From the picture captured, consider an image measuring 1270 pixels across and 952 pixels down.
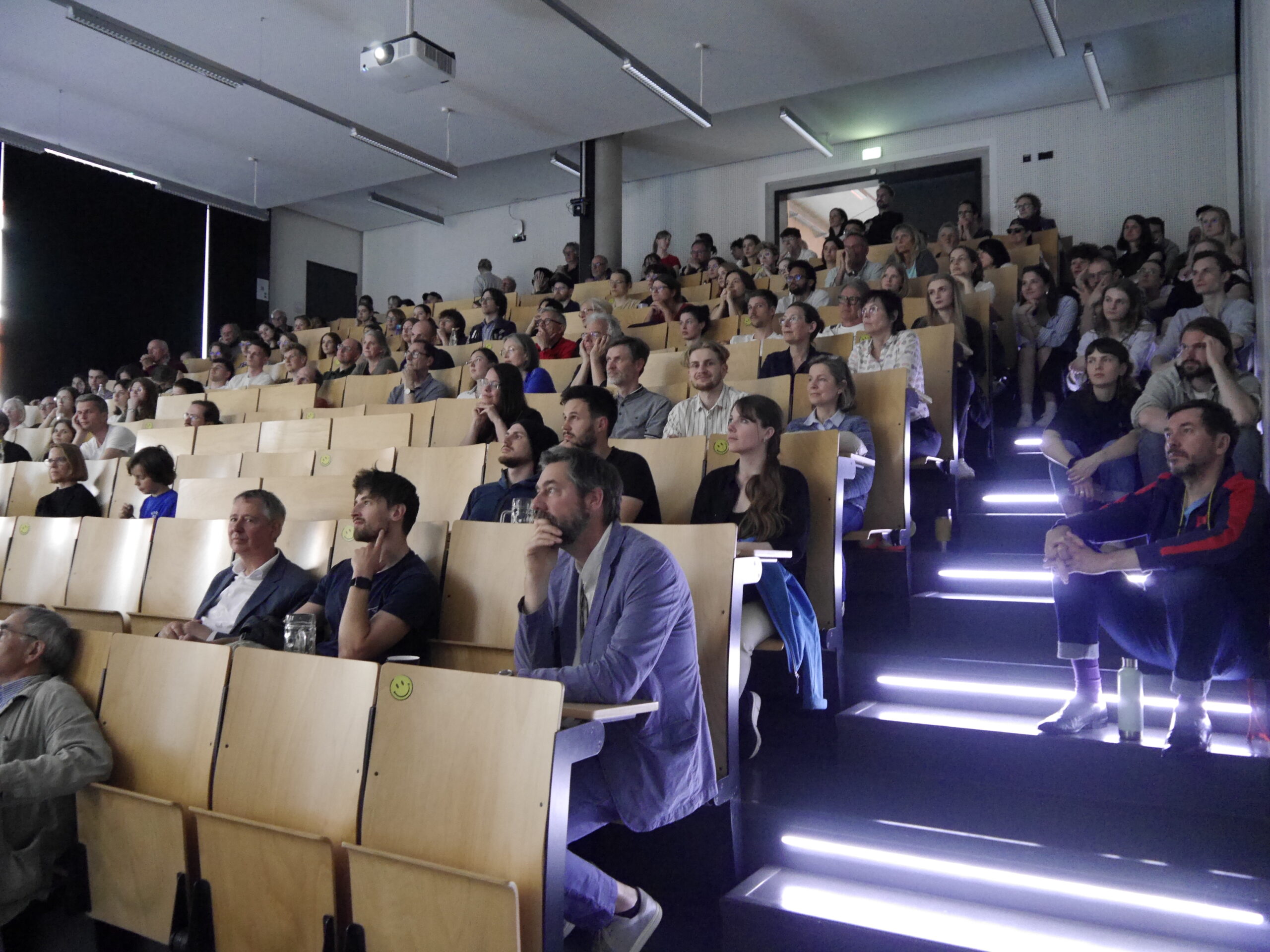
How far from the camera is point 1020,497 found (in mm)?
3461

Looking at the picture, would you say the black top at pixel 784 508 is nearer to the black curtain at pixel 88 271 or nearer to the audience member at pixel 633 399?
the audience member at pixel 633 399

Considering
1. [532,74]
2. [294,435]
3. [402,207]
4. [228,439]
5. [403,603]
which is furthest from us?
[402,207]

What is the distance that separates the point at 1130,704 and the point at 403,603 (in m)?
1.61

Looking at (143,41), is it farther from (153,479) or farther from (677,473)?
(677,473)

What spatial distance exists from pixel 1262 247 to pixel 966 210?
378 centimetres

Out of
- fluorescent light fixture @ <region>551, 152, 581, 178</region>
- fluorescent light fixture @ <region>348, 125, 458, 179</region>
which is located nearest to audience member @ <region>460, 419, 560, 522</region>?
fluorescent light fixture @ <region>348, 125, 458, 179</region>

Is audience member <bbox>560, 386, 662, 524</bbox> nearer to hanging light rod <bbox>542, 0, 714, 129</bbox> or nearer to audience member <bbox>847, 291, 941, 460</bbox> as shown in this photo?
audience member <bbox>847, 291, 941, 460</bbox>

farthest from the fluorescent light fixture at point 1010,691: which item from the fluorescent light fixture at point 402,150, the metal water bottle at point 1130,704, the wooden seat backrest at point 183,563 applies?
the fluorescent light fixture at point 402,150

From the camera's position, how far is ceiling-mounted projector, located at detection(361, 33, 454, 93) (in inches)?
196

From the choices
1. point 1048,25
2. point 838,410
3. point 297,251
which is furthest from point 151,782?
point 297,251

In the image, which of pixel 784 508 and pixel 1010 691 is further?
pixel 784 508

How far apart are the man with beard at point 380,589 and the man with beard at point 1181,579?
56.1 inches

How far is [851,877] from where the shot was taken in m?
1.77

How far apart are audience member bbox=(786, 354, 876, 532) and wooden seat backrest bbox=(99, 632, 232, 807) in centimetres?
171
